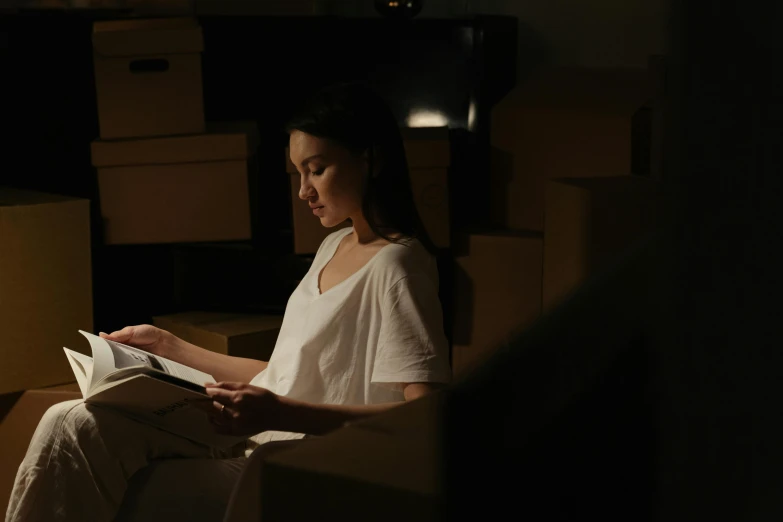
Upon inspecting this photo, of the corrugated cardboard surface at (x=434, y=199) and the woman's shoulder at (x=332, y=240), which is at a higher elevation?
the corrugated cardboard surface at (x=434, y=199)

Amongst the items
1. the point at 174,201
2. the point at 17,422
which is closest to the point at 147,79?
the point at 174,201

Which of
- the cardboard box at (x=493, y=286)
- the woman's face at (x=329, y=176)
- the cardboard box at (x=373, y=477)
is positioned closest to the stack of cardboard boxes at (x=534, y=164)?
the cardboard box at (x=493, y=286)

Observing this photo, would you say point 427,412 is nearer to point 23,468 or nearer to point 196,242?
point 23,468

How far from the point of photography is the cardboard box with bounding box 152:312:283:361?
2.05 m

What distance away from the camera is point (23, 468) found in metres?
1.30

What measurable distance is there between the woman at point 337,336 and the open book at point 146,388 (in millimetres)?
36

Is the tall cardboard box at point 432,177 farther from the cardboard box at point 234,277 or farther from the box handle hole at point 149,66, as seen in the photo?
the box handle hole at point 149,66

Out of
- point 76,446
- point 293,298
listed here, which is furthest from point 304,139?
point 76,446

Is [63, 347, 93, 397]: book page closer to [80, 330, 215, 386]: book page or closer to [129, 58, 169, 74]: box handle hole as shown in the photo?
[80, 330, 215, 386]: book page

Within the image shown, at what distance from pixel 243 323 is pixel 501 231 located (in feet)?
2.15

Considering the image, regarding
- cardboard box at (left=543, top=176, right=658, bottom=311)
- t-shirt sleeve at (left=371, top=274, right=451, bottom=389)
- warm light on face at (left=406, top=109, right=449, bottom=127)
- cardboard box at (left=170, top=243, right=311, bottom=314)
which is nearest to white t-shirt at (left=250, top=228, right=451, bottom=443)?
t-shirt sleeve at (left=371, top=274, right=451, bottom=389)

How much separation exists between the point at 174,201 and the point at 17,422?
582 millimetres

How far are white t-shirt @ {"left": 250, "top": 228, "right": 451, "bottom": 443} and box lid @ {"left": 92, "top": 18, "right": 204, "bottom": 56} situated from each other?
0.90 metres

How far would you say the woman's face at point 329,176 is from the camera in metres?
1.38
